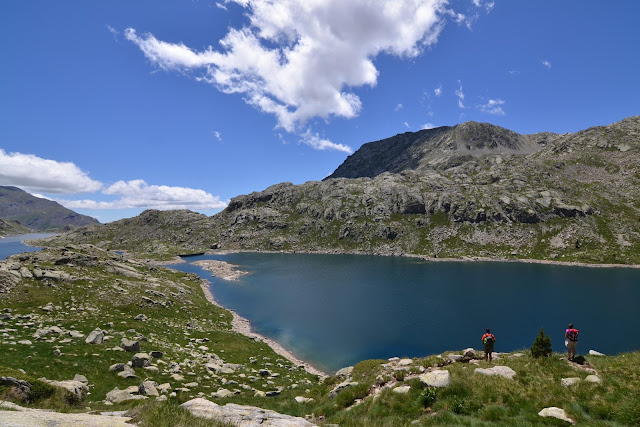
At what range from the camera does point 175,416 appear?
9.32 meters

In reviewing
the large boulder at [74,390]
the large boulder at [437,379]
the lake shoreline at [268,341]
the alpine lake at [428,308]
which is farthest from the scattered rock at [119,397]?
the alpine lake at [428,308]

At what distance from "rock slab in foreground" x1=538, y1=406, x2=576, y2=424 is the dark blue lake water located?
4138 centimetres

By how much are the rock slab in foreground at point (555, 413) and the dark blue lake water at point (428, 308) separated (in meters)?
41.4

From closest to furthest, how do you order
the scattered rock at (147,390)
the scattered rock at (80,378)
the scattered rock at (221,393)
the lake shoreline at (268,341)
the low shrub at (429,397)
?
the low shrub at (429,397)
the scattered rock at (147,390)
the scattered rock at (80,378)
the scattered rock at (221,393)
the lake shoreline at (268,341)

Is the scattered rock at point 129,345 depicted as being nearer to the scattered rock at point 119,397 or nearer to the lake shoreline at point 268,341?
the scattered rock at point 119,397

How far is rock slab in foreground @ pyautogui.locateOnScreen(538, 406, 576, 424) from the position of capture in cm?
1177

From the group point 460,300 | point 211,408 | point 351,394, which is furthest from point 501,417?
point 460,300

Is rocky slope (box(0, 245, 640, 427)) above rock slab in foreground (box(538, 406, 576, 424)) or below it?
below

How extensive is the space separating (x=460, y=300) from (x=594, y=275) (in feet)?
278

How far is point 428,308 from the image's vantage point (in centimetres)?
8094

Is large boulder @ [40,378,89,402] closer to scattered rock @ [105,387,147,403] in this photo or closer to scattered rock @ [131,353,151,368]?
scattered rock @ [105,387,147,403]

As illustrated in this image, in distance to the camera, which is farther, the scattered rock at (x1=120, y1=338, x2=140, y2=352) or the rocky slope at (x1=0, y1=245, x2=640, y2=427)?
the scattered rock at (x1=120, y1=338, x2=140, y2=352)

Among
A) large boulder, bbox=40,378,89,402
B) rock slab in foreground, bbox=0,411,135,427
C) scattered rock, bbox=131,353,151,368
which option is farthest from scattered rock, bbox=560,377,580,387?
scattered rock, bbox=131,353,151,368

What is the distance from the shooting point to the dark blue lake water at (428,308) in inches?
2258
